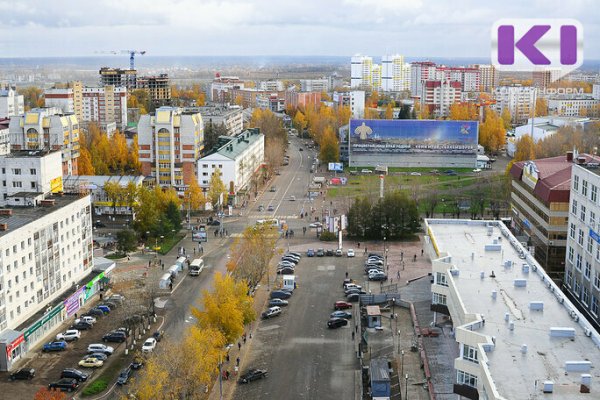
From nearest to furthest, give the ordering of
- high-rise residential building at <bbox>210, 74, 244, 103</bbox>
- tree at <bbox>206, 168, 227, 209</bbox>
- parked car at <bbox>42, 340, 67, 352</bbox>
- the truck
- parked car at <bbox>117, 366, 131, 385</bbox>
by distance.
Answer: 1. parked car at <bbox>117, 366, 131, 385</bbox>
2. parked car at <bbox>42, 340, 67, 352</bbox>
3. the truck
4. tree at <bbox>206, 168, 227, 209</bbox>
5. high-rise residential building at <bbox>210, 74, 244, 103</bbox>

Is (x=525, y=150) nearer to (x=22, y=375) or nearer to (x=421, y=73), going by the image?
(x=22, y=375)

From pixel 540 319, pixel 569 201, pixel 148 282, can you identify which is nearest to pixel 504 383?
pixel 540 319

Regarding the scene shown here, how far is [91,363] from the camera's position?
36.3ft

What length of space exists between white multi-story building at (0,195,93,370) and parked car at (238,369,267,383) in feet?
11.0

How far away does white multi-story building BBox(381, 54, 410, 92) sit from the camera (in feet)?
255

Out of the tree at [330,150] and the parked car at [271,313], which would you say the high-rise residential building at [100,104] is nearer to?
the tree at [330,150]

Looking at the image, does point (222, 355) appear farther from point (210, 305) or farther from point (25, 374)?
point (25, 374)

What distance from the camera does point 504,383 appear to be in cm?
783

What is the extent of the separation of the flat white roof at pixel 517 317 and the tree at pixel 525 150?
1437cm

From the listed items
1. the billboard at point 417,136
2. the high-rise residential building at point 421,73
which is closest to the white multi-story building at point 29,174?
the billboard at point 417,136

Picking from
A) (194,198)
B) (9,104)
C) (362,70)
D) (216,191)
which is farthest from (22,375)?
(362,70)

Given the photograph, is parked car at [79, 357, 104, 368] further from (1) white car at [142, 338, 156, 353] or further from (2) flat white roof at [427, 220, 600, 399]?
(2) flat white roof at [427, 220, 600, 399]

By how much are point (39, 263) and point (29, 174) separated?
10.1ft

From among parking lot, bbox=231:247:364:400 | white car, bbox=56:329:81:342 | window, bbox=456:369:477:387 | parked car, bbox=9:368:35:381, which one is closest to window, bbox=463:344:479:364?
window, bbox=456:369:477:387
